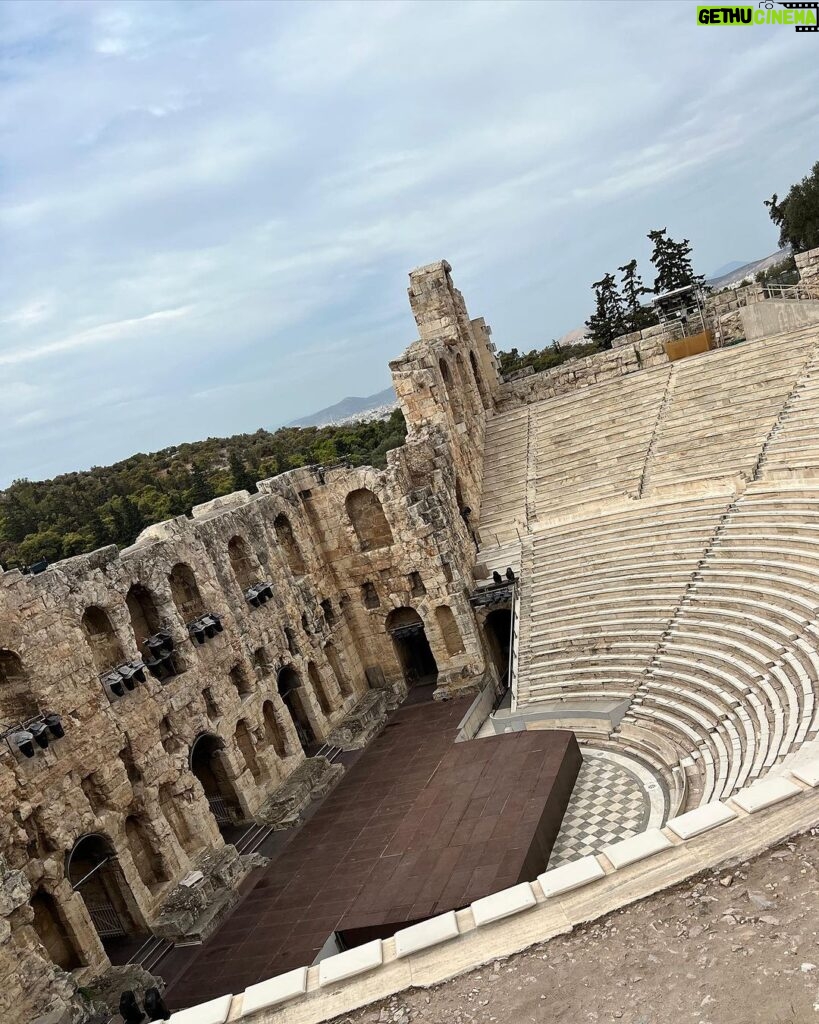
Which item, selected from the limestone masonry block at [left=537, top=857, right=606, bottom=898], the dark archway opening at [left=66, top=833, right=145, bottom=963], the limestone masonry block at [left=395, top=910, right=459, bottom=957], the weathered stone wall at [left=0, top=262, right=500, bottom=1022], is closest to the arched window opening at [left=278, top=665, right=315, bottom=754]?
the weathered stone wall at [left=0, top=262, right=500, bottom=1022]

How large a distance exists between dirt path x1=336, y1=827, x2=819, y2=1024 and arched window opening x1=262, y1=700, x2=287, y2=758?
1464 centimetres

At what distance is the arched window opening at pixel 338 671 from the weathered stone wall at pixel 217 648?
71 mm

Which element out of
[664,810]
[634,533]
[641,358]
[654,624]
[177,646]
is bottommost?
[664,810]

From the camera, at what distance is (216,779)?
68.3 ft

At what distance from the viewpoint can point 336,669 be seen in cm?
2667

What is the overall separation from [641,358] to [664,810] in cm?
1969

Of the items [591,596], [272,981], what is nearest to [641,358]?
[591,596]

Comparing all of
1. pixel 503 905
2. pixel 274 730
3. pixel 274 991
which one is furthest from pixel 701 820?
pixel 274 730

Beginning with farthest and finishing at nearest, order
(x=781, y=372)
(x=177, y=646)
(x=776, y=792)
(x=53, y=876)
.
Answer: (x=781, y=372)
(x=177, y=646)
(x=53, y=876)
(x=776, y=792)

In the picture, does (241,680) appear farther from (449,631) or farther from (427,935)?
(427,935)

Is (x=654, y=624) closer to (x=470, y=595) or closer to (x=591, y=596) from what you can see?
(x=591, y=596)

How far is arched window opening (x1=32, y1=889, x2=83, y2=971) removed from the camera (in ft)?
50.1

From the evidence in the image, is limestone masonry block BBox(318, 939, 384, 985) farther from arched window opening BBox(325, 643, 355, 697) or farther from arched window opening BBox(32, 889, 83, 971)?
arched window opening BBox(325, 643, 355, 697)

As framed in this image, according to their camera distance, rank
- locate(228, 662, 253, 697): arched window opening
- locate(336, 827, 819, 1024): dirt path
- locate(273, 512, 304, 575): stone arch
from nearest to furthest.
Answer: locate(336, 827, 819, 1024): dirt path
locate(228, 662, 253, 697): arched window opening
locate(273, 512, 304, 575): stone arch
